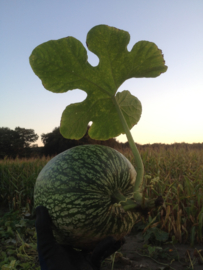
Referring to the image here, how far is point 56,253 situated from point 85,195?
0.55 meters

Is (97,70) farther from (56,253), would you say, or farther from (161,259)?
(161,259)

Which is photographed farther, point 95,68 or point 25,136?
point 25,136

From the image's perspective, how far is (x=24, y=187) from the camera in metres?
5.30

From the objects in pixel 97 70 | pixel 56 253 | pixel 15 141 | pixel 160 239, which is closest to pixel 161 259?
pixel 160 239

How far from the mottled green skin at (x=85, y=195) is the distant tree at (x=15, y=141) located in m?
24.4

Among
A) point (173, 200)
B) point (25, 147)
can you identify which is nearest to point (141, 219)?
point (173, 200)

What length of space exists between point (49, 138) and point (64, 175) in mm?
19253

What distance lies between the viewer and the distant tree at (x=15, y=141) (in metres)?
25.6

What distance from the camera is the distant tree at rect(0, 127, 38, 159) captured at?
83.9 feet

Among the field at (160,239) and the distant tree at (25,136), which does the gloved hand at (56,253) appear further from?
the distant tree at (25,136)

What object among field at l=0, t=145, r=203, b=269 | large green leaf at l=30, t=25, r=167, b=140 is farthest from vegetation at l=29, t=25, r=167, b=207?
field at l=0, t=145, r=203, b=269

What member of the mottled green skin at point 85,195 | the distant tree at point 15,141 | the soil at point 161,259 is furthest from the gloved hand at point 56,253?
the distant tree at point 15,141

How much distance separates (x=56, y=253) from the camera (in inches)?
64.8

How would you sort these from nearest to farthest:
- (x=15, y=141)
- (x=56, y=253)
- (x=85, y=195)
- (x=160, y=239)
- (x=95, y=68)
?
(x=85, y=195)
(x=56, y=253)
(x=95, y=68)
(x=160, y=239)
(x=15, y=141)
